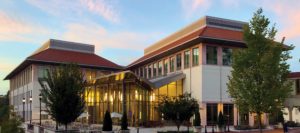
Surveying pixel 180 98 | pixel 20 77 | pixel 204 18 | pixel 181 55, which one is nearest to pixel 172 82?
pixel 181 55

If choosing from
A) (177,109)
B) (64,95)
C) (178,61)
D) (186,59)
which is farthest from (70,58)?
(177,109)

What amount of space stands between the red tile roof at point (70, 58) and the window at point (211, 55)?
94.9 ft

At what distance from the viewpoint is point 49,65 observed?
2707 inches

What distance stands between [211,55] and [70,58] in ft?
106

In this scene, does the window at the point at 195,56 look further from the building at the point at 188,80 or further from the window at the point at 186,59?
the window at the point at 186,59

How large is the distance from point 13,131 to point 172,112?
14972 millimetres

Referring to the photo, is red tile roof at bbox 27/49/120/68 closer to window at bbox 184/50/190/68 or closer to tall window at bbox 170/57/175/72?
tall window at bbox 170/57/175/72

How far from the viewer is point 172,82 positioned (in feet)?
174

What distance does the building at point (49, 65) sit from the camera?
223 ft

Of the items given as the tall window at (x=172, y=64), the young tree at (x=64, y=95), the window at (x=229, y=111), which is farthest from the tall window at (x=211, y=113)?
the young tree at (x=64, y=95)

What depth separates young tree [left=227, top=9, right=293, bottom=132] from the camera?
27.7 meters

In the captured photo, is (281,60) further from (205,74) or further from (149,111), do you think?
(149,111)

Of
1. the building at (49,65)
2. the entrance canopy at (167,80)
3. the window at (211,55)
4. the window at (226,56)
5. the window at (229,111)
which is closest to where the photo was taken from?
the window at (211,55)

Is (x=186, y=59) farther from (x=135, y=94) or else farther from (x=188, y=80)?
(x=135, y=94)
